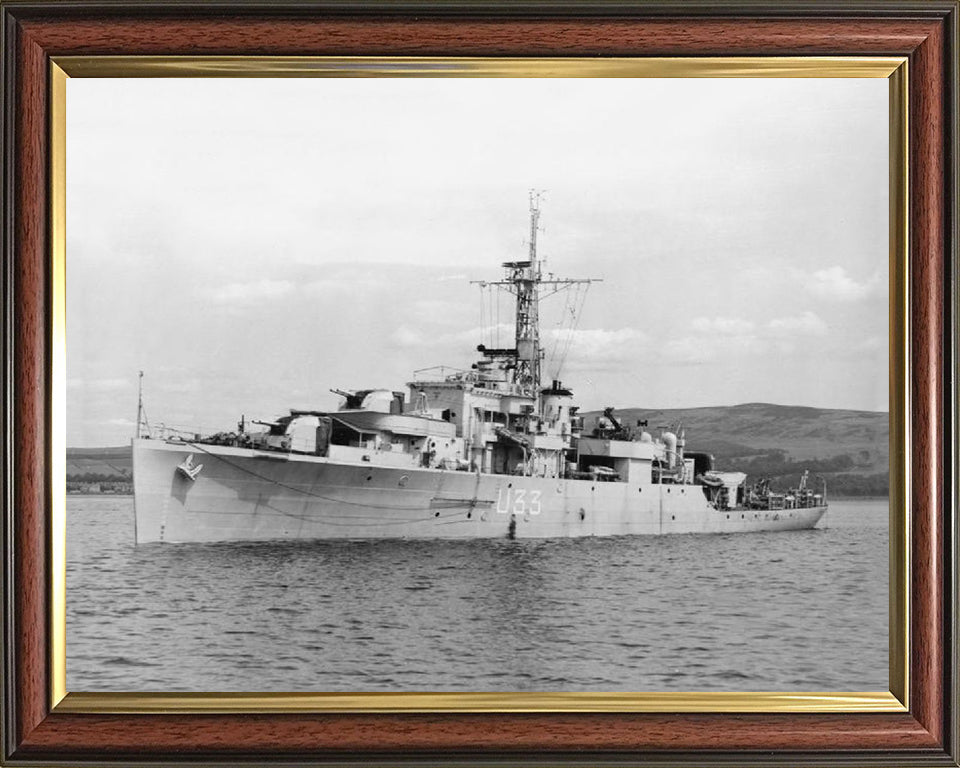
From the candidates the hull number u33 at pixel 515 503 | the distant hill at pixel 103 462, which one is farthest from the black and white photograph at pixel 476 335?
the hull number u33 at pixel 515 503

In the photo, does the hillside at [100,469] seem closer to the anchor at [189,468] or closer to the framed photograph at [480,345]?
the framed photograph at [480,345]

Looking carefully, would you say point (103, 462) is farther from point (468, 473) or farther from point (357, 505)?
point (468, 473)

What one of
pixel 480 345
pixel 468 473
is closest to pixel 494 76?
pixel 480 345

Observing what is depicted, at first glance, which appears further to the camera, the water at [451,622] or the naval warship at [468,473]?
the naval warship at [468,473]

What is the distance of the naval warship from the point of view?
271 centimetres

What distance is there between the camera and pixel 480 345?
109 inches

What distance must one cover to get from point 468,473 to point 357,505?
0.41m

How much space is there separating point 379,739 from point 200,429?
1.02 metres

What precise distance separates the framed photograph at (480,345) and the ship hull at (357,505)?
0.10 feet

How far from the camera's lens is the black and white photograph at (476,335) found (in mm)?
2605

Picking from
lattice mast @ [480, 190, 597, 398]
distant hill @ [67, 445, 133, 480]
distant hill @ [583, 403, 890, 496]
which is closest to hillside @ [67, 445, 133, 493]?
distant hill @ [67, 445, 133, 480]

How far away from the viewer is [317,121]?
266 centimetres

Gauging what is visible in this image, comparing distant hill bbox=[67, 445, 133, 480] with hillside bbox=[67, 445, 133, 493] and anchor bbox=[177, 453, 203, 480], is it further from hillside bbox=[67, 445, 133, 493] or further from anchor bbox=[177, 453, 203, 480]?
anchor bbox=[177, 453, 203, 480]

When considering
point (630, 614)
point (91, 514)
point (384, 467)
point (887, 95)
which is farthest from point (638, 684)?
point (887, 95)
